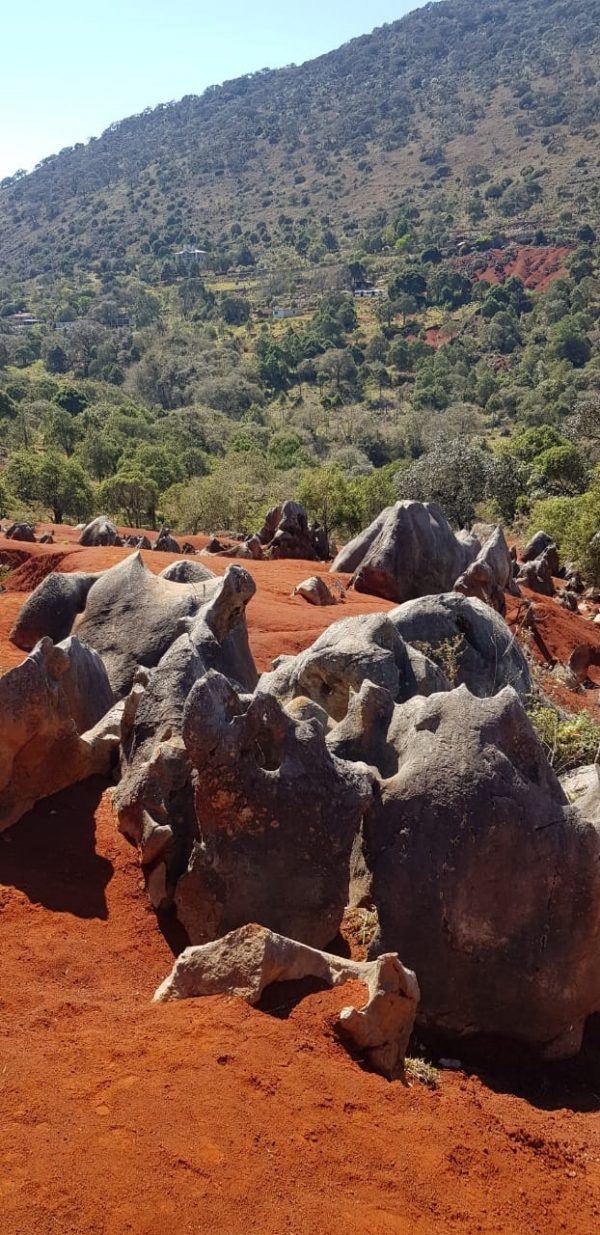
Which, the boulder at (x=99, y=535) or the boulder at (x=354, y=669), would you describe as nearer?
the boulder at (x=354, y=669)

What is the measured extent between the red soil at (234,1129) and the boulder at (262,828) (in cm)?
79

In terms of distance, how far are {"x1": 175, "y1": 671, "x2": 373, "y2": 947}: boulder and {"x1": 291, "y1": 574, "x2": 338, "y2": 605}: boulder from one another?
1498 cm

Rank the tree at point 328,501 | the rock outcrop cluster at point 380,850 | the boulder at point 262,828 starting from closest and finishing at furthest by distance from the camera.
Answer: the rock outcrop cluster at point 380,850
the boulder at point 262,828
the tree at point 328,501

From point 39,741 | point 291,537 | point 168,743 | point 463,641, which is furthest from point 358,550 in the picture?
point 168,743

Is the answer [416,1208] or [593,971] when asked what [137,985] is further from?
[593,971]

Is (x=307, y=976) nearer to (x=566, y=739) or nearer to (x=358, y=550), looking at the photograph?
(x=566, y=739)

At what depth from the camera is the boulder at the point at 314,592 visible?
2234cm

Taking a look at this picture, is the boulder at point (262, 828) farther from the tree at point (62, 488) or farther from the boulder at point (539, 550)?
the tree at point (62, 488)

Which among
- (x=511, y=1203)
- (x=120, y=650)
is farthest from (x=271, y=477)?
(x=511, y=1203)

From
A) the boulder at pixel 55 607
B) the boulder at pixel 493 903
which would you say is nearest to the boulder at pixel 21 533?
the boulder at pixel 55 607

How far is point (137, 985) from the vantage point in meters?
6.74

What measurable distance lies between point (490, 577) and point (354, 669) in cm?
1070

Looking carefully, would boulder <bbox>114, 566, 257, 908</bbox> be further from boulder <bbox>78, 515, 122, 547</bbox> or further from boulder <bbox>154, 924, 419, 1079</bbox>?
boulder <bbox>78, 515, 122, 547</bbox>

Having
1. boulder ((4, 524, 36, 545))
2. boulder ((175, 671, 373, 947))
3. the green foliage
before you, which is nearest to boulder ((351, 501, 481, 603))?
boulder ((4, 524, 36, 545))
